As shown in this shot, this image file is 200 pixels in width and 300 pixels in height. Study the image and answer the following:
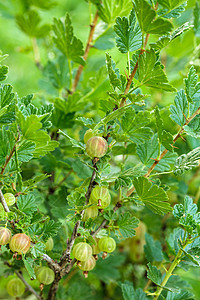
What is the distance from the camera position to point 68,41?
619 millimetres

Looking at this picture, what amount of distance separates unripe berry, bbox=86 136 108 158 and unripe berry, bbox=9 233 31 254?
0.13 metres

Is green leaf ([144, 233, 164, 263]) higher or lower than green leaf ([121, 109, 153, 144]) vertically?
lower

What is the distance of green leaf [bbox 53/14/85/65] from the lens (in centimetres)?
61

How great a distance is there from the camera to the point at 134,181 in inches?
16.4

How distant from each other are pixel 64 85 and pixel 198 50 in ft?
0.97

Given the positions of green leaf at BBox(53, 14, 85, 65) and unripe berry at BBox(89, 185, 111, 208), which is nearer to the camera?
unripe berry at BBox(89, 185, 111, 208)

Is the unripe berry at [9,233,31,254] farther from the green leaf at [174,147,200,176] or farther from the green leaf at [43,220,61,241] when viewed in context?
the green leaf at [174,147,200,176]

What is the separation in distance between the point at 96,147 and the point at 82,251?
0.44ft

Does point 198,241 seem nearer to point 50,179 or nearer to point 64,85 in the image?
point 50,179

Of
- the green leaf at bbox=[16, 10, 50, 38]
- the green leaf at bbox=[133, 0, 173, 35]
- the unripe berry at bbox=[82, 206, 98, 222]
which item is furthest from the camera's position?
the green leaf at bbox=[16, 10, 50, 38]

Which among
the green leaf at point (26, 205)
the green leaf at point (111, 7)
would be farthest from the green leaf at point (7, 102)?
the green leaf at point (111, 7)

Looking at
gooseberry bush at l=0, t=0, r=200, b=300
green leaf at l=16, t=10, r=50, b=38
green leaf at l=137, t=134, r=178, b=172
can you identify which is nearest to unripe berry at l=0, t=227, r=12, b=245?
gooseberry bush at l=0, t=0, r=200, b=300

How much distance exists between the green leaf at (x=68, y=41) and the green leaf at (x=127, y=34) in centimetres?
20

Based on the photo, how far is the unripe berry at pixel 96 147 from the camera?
1.26 feet
